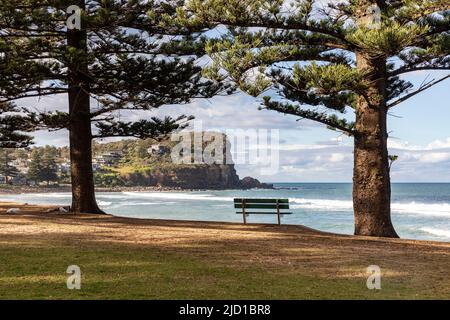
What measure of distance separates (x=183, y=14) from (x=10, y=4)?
542 centimetres

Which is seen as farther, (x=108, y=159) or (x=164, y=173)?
(x=164, y=173)

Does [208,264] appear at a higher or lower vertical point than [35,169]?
lower

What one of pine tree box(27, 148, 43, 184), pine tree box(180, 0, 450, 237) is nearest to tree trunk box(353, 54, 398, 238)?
pine tree box(180, 0, 450, 237)

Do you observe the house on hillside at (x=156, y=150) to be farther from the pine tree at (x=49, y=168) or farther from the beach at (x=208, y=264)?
the beach at (x=208, y=264)

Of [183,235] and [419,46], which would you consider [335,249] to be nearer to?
[183,235]

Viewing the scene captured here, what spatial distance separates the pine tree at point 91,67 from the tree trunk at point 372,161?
568 centimetres

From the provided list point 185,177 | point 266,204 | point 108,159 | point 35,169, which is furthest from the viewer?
point 185,177

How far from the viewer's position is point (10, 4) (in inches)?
555

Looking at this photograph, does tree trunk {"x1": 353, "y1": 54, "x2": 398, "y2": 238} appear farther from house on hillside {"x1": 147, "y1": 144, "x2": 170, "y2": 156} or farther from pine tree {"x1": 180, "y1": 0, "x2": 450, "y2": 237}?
house on hillside {"x1": 147, "y1": 144, "x2": 170, "y2": 156}

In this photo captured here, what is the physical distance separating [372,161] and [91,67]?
904 cm

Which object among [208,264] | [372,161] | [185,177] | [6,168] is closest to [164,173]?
[185,177]

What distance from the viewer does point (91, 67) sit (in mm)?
15711

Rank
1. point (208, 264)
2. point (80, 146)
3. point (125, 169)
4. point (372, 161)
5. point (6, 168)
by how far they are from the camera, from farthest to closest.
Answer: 1. point (125, 169)
2. point (6, 168)
3. point (80, 146)
4. point (372, 161)
5. point (208, 264)

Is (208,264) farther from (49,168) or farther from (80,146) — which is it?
(49,168)
